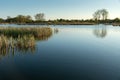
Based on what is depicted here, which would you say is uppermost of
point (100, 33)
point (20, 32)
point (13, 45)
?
point (20, 32)

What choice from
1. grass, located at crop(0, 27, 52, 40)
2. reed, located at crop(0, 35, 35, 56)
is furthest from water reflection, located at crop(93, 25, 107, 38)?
reed, located at crop(0, 35, 35, 56)

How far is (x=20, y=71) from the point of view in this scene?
6.27 metres

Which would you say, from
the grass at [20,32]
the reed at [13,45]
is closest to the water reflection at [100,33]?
the grass at [20,32]

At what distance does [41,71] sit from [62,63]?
1483 millimetres

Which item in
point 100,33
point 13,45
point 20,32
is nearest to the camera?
point 13,45

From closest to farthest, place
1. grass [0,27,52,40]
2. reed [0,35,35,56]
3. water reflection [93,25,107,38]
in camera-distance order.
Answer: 1. reed [0,35,35,56]
2. grass [0,27,52,40]
3. water reflection [93,25,107,38]

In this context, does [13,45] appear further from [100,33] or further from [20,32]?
[100,33]

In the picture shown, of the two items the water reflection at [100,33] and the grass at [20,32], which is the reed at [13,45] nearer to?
the grass at [20,32]

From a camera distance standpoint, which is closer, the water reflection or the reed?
the reed

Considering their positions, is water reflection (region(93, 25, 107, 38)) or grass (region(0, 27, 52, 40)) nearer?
grass (region(0, 27, 52, 40))

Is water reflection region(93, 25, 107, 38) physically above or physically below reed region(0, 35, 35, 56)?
above

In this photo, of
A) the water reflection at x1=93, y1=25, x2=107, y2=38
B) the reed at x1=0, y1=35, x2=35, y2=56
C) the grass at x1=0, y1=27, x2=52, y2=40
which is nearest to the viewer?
the reed at x1=0, y1=35, x2=35, y2=56

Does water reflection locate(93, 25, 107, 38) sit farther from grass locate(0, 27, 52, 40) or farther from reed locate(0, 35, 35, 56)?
reed locate(0, 35, 35, 56)

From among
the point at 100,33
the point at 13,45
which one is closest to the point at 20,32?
the point at 13,45
